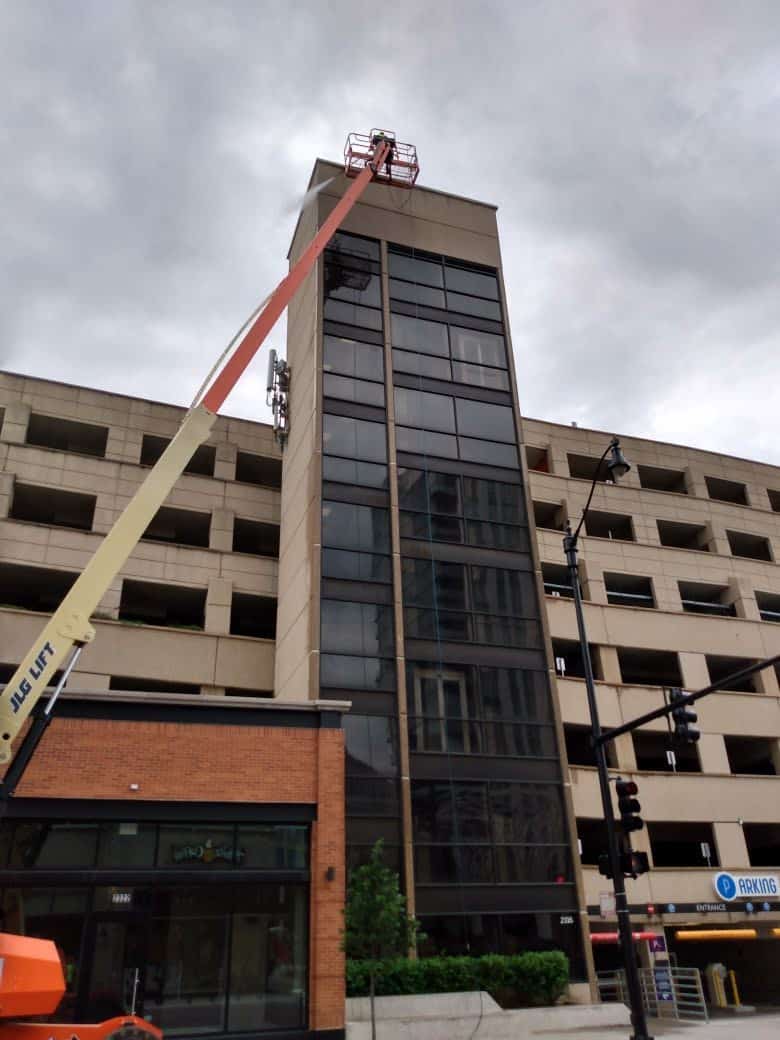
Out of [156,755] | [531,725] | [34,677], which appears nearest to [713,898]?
[531,725]

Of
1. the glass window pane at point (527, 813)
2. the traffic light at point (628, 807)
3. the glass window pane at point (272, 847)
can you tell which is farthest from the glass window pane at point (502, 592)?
the traffic light at point (628, 807)

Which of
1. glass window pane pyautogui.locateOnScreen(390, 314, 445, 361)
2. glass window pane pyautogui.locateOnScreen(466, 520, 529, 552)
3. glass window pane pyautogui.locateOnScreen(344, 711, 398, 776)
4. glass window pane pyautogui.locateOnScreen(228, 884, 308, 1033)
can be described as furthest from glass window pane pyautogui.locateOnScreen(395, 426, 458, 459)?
glass window pane pyautogui.locateOnScreen(228, 884, 308, 1033)

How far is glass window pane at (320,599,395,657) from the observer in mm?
30938

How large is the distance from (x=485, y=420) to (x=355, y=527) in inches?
347

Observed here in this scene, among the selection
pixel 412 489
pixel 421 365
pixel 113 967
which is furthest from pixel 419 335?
pixel 113 967

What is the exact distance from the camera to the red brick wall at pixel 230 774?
18.6m

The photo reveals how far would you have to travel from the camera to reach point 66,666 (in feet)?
51.3

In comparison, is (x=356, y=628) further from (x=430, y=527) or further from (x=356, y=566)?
(x=430, y=527)

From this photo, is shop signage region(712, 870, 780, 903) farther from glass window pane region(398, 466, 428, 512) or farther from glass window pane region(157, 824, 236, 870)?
glass window pane region(157, 824, 236, 870)

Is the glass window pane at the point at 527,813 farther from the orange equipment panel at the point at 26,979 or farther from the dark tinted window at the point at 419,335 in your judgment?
the orange equipment panel at the point at 26,979

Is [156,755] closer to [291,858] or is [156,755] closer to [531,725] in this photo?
[291,858]

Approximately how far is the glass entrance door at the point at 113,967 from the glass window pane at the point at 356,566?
15.7 m

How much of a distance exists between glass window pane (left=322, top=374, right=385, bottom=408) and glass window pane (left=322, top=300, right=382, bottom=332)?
9.98 feet

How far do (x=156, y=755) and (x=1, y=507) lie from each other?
21.9m
